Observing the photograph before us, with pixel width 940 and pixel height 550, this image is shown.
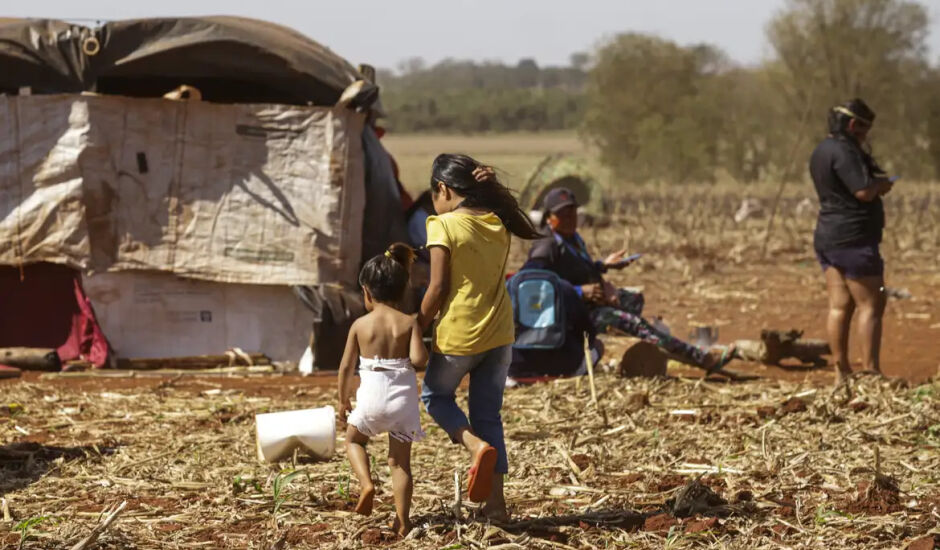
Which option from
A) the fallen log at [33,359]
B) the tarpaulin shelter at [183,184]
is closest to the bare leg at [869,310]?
the tarpaulin shelter at [183,184]

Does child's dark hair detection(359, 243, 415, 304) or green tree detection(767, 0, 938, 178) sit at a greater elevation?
green tree detection(767, 0, 938, 178)

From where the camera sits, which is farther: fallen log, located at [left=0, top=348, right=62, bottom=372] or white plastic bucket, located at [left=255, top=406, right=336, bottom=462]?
fallen log, located at [left=0, top=348, right=62, bottom=372]

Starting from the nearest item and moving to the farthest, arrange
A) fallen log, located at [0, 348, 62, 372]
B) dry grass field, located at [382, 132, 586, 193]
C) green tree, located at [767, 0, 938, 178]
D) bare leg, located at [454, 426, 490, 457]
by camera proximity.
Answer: bare leg, located at [454, 426, 490, 457] → fallen log, located at [0, 348, 62, 372] → green tree, located at [767, 0, 938, 178] → dry grass field, located at [382, 132, 586, 193]

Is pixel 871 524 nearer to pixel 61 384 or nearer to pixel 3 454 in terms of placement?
pixel 3 454

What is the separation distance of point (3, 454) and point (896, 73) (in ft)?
101

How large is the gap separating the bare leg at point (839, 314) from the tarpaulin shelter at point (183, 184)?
3.26 metres

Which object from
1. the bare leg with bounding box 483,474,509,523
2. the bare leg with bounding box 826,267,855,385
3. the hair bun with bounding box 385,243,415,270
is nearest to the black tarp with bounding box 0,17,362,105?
the bare leg with bounding box 826,267,855,385

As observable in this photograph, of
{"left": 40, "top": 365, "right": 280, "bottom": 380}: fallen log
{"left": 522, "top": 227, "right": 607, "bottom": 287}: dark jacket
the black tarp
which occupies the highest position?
the black tarp

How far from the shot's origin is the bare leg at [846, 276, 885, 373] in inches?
312

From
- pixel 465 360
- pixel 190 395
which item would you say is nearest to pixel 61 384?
pixel 190 395

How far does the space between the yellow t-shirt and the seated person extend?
3446 mm

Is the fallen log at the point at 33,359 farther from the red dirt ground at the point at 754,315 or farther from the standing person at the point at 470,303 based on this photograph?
the standing person at the point at 470,303

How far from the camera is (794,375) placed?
9188 millimetres

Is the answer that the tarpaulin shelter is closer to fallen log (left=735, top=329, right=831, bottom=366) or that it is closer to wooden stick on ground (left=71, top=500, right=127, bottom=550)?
fallen log (left=735, top=329, right=831, bottom=366)
